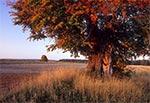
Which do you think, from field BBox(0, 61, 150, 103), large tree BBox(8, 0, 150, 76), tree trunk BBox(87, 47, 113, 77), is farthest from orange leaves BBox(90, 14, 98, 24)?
tree trunk BBox(87, 47, 113, 77)

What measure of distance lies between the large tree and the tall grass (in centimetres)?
238

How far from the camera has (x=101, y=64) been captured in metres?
22.2

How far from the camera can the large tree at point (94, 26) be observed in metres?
19.1

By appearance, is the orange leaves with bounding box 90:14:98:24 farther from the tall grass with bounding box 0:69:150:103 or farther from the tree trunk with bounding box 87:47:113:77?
the tree trunk with bounding box 87:47:113:77

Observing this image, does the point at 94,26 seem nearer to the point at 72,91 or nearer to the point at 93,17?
the point at 93,17

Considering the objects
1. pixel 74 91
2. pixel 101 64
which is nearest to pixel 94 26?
pixel 101 64

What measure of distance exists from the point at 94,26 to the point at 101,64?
2310 millimetres

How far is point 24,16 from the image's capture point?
69.3 feet

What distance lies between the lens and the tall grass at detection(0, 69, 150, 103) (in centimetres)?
1548

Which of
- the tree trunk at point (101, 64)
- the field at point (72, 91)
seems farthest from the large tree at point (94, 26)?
the field at point (72, 91)

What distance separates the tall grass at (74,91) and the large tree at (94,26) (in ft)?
7.81

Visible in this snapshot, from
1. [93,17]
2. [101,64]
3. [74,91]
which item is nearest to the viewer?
[74,91]

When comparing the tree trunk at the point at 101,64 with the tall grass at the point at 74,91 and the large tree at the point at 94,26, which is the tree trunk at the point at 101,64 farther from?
the tall grass at the point at 74,91

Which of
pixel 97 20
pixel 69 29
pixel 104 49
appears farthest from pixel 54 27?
pixel 104 49
